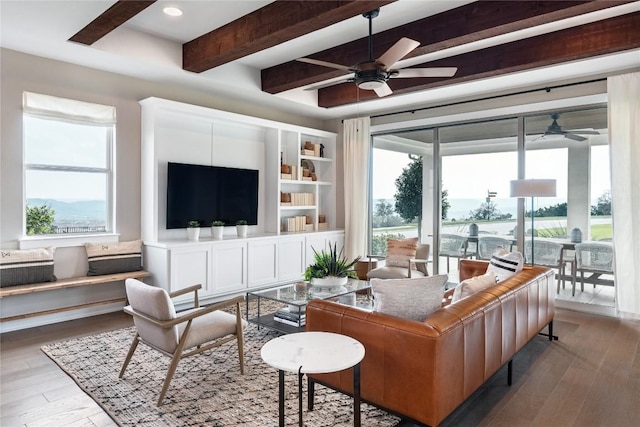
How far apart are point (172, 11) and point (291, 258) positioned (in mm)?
3657

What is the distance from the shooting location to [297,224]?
6641 mm

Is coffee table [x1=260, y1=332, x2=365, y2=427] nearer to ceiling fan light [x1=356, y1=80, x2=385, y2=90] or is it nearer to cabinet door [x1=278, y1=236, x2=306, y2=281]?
ceiling fan light [x1=356, y1=80, x2=385, y2=90]

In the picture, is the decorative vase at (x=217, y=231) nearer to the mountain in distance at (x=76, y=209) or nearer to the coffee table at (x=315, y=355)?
the mountain in distance at (x=76, y=209)

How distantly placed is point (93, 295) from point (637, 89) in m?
6.58

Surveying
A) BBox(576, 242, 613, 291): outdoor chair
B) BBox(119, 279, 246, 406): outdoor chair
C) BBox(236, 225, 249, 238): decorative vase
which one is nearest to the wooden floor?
BBox(119, 279, 246, 406): outdoor chair

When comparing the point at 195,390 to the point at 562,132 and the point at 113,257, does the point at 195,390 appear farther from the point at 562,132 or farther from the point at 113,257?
the point at 562,132

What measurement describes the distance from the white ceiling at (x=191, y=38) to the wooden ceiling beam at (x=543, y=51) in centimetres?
12

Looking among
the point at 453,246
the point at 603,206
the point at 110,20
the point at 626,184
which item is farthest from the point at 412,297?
the point at 453,246

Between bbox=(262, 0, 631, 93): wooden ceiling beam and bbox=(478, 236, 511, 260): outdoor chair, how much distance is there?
123 inches

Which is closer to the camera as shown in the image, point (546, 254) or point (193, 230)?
point (193, 230)

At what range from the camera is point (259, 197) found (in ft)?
21.0

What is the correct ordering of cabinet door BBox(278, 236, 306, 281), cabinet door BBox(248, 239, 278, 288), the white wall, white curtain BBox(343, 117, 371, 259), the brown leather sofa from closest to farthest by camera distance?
the brown leather sofa
the white wall
cabinet door BBox(248, 239, 278, 288)
cabinet door BBox(278, 236, 306, 281)
white curtain BBox(343, 117, 371, 259)

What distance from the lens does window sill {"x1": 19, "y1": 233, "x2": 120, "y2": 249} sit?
13.8 ft

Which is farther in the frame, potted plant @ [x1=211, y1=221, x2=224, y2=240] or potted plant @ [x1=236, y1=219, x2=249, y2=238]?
potted plant @ [x1=236, y1=219, x2=249, y2=238]
